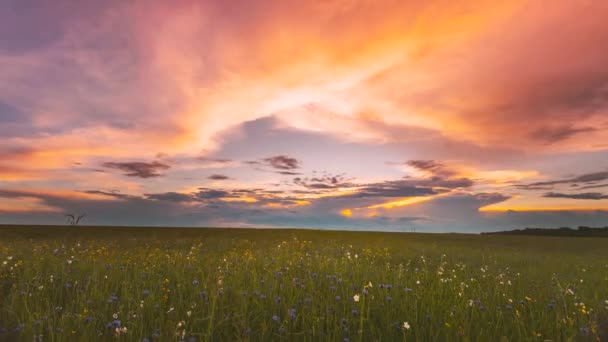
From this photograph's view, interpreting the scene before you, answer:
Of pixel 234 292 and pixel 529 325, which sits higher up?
pixel 234 292

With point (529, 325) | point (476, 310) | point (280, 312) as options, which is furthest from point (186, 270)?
point (529, 325)

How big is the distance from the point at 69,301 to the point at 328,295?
4.83m

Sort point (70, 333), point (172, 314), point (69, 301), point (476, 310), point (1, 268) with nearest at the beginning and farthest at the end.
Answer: point (70, 333)
point (172, 314)
point (476, 310)
point (69, 301)
point (1, 268)

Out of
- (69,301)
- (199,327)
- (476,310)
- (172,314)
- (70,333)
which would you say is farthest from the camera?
(69,301)

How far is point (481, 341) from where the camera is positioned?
487cm

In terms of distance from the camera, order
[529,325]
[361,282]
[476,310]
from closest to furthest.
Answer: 1. [529,325]
2. [476,310]
3. [361,282]

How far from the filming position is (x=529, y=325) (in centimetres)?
605

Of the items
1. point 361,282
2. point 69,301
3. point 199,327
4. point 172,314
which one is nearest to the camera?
point 199,327

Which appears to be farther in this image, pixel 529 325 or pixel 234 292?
pixel 234 292

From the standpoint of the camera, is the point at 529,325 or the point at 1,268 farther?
the point at 1,268

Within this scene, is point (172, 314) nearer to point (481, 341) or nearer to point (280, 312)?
point (280, 312)

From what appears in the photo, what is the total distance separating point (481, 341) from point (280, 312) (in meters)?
Result: 2.87

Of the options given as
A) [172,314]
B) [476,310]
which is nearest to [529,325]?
[476,310]

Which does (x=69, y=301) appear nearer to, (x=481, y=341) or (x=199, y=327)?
(x=199, y=327)
